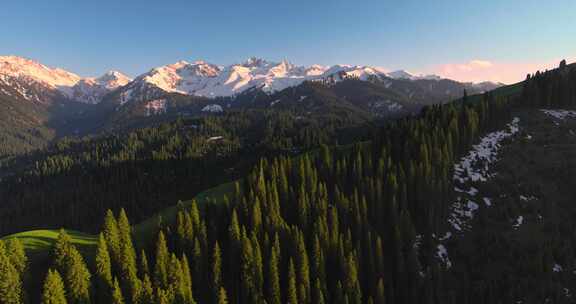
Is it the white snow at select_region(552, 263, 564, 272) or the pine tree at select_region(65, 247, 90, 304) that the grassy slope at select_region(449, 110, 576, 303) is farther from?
the pine tree at select_region(65, 247, 90, 304)

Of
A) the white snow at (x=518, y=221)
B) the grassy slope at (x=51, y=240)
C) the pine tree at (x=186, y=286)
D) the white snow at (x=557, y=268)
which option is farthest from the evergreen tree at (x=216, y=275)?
the white snow at (x=518, y=221)

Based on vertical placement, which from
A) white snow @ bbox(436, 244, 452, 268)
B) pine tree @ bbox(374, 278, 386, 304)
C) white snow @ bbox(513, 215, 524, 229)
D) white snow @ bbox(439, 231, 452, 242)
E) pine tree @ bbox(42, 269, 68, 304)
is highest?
pine tree @ bbox(42, 269, 68, 304)

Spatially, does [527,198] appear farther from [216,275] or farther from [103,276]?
[103,276]

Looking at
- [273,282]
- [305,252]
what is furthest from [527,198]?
[273,282]

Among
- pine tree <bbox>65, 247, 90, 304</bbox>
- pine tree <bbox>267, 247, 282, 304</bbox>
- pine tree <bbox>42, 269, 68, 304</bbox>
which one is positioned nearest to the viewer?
pine tree <bbox>42, 269, 68, 304</bbox>

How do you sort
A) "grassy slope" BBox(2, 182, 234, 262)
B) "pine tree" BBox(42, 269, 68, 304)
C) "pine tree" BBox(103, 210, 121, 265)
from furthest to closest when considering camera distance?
"grassy slope" BBox(2, 182, 234, 262) → "pine tree" BBox(103, 210, 121, 265) → "pine tree" BBox(42, 269, 68, 304)

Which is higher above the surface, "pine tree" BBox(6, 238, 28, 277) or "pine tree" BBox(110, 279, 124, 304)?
"pine tree" BBox(6, 238, 28, 277)

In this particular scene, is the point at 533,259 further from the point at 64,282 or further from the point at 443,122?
the point at 64,282

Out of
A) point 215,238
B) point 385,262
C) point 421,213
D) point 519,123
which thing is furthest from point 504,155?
point 215,238

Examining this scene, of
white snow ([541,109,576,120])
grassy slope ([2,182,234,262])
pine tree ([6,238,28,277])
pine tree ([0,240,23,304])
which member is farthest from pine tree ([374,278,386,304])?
white snow ([541,109,576,120])
